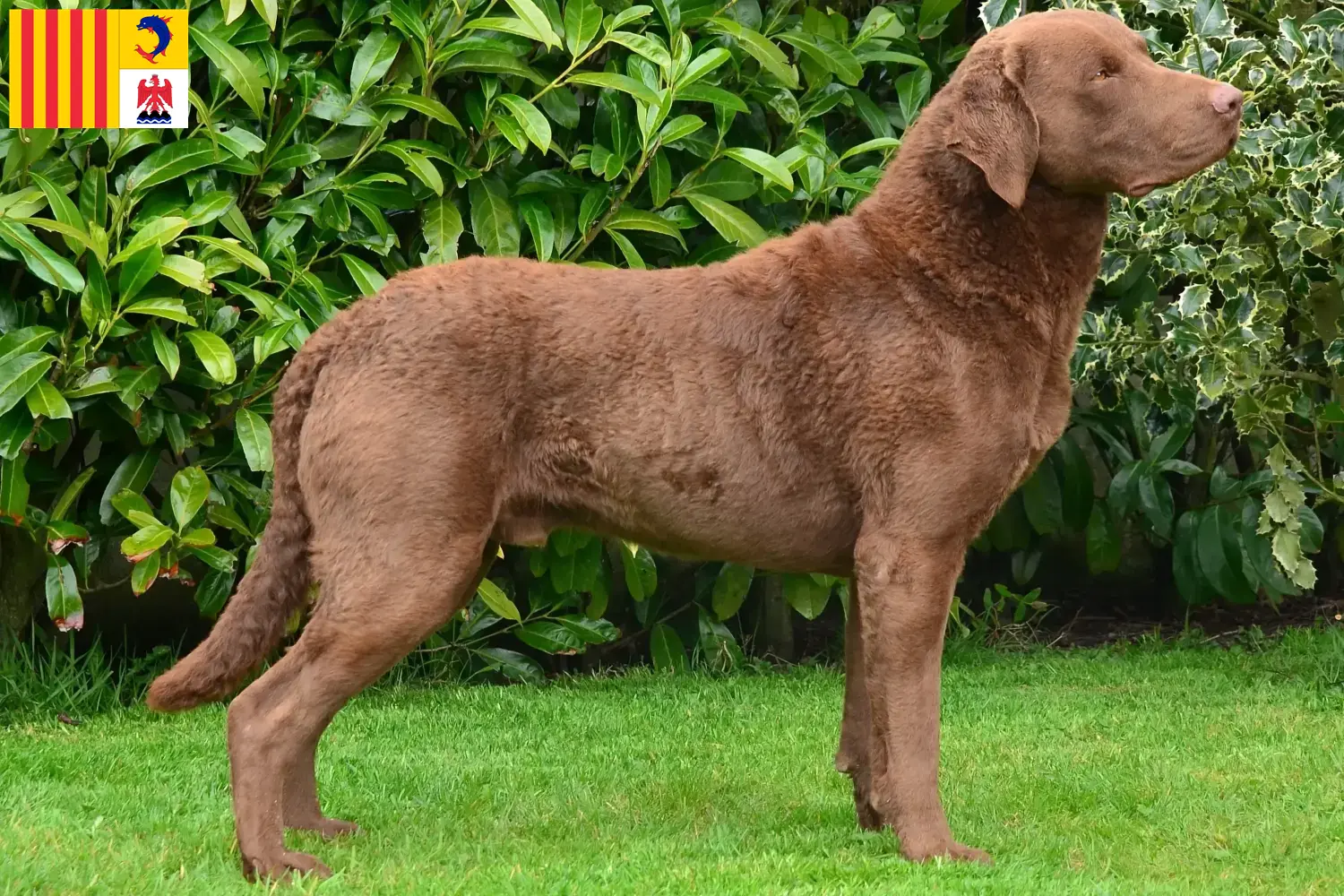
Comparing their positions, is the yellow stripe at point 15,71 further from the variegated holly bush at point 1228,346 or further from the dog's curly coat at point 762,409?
the variegated holly bush at point 1228,346

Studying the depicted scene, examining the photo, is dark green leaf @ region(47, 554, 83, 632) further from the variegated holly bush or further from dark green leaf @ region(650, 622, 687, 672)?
the variegated holly bush

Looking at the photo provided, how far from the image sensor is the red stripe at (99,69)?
4.46 m

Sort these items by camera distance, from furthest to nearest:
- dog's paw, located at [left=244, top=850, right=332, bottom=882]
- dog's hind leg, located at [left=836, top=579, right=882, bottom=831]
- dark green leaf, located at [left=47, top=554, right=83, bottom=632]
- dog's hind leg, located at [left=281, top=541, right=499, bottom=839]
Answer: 1. dark green leaf, located at [left=47, top=554, right=83, bottom=632]
2. dog's hind leg, located at [left=836, top=579, right=882, bottom=831]
3. dog's hind leg, located at [left=281, top=541, right=499, bottom=839]
4. dog's paw, located at [left=244, top=850, right=332, bottom=882]

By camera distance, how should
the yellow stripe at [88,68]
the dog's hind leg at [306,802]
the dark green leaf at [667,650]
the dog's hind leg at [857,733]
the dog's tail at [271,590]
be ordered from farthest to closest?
the dark green leaf at [667,650] → the yellow stripe at [88,68] → the dog's hind leg at [857,733] → the dog's hind leg at [306,802] → the dog's tail at [271,590]

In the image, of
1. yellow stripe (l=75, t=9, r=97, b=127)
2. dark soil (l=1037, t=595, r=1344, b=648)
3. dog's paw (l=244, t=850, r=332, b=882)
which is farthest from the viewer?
dark soil (l=1037, t=595, r=1344, b=648)

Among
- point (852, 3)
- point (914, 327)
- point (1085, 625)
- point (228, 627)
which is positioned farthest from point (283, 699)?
point (1085, 625)

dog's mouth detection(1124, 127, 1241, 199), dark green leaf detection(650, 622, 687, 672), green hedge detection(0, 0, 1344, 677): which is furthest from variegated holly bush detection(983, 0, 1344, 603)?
dog's mouth detection(1124, 127, 1241, 199)

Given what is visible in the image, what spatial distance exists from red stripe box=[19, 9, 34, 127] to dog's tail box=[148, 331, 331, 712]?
60.5 inches

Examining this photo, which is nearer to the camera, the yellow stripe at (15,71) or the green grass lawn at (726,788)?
the green grass lawn at (726,788)

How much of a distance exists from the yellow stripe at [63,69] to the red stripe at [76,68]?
0.01 meters

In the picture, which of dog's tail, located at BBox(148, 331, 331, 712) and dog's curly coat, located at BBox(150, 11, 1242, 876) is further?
dog's tail, located at BBox(148, 331, 331, 712)

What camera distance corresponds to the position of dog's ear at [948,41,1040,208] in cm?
318

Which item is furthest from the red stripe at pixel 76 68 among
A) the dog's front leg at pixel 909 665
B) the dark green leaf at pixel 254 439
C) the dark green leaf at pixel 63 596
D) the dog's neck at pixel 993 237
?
the dog's front leg at pixel 909 665

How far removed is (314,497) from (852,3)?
3.44 metres
